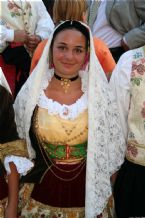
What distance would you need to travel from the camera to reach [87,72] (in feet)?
7.90

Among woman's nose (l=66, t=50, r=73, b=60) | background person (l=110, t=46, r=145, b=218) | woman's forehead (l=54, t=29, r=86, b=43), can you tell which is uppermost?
woman's forehead (l=54, t=29, r=86, b=43)

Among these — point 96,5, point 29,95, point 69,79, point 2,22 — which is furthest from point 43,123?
point 96,5

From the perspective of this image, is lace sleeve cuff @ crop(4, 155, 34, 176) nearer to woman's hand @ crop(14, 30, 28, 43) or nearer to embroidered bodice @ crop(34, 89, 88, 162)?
embroidered bodice @ crop(34, 89, 88, 162)

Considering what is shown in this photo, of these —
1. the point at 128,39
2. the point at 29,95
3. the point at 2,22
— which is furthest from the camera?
the point at 128,39

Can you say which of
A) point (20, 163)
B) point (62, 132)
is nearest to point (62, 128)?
point (62, 132)

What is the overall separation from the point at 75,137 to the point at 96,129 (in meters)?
0.12

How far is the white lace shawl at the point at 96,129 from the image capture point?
7.14ft

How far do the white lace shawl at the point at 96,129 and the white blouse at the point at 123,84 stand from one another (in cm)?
4

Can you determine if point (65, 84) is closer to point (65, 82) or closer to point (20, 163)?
point (65, 82)

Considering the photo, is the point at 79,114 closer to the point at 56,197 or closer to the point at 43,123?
the point at 43,123

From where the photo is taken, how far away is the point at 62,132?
7.11 ft

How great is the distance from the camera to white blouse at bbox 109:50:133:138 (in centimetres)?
224

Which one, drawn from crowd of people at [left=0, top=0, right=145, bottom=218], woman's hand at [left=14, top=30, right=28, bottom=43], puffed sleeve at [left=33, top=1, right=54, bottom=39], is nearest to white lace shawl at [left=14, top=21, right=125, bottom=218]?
crowd of people at [left=0, top=0, right=145, bottom=218]

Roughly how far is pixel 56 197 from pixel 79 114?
18.9 inches
